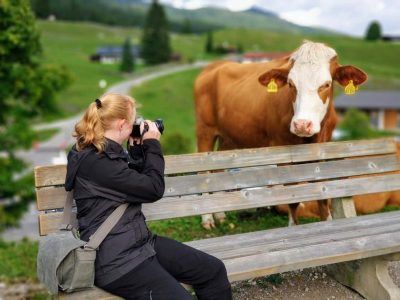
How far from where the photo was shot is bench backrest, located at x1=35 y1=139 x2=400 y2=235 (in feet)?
12.9

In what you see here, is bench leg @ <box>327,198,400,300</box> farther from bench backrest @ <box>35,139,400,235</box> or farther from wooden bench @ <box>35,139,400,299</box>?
bench backrest @ <box>35,139,400,235</box>

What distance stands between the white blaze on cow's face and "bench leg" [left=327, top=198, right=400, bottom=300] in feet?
4.32

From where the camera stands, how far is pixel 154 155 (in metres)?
3.49

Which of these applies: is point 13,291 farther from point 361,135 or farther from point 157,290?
point 361,135

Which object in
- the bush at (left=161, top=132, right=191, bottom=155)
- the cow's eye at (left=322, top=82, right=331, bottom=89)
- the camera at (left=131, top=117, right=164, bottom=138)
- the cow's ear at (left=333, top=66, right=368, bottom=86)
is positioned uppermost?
the cow's ear at (left=333, top=66, right=368, bottom=86)

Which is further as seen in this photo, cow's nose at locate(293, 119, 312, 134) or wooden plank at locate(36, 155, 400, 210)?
cow's nose at locate(293, 119, 312, 134)

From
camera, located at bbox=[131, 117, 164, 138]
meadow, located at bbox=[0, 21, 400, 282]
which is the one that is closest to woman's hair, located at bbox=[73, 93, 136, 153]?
camera, located at bbox=[131, 117, 164, 138]

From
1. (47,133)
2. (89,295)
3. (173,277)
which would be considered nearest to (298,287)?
(173,277)

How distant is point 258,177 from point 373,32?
426ft

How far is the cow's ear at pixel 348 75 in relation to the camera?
5.47m

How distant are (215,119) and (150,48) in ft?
273

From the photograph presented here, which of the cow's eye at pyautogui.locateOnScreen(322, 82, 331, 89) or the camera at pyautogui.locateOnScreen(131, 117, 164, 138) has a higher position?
the cow's eye at pyautogui.locateOnScreen(322, 82, 331, 89)

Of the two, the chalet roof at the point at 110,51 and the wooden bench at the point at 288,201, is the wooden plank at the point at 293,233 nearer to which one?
the wooden bench at the point at 288,201

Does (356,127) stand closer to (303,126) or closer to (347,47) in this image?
(303,126)
